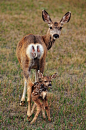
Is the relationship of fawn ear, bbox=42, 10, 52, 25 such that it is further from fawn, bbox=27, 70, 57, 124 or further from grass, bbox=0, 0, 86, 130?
fawn, bbox=27, 70, 57, 124

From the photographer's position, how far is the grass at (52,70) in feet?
18.4

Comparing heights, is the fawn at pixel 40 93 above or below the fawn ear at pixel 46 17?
below

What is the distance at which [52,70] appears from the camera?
357 inches

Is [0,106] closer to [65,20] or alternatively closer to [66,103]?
[66,103]

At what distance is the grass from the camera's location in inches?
221

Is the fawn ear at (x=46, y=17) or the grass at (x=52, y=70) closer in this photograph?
the grass at (x=52, y=70)

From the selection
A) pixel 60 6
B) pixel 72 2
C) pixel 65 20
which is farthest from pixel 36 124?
pixel 72 2

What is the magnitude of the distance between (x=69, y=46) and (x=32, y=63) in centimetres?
666

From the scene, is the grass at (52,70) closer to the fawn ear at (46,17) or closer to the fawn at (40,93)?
the fawn at (40,93)

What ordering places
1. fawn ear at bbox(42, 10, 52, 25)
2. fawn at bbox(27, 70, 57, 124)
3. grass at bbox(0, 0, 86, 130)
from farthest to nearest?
fawn ear at bbox(42, 10, 52, 25) < grass at bbox(0, 0, 86, 130) < fawn at bbox(27, 70, 57, 124)

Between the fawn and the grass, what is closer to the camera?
the fawn

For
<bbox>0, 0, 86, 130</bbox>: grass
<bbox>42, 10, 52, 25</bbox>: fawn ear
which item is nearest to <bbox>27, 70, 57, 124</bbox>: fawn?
<bbox>0, 0, 86, 130</bbox>: grass

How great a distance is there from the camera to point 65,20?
708cm

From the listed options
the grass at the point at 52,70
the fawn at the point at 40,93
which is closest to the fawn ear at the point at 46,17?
the grass at the point at 52,70
